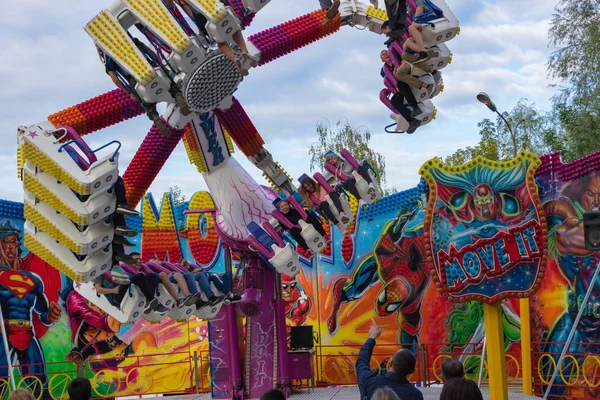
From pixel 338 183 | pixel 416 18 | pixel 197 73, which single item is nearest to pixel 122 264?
pixel 197 73

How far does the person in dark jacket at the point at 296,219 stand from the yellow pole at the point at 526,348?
333cm

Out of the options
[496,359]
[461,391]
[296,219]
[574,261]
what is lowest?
[461,391]

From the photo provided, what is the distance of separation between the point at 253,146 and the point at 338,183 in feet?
3.99

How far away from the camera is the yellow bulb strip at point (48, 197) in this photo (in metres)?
7.96

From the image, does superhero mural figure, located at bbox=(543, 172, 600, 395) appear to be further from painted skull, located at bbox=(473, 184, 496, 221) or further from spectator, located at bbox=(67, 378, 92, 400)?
spectator, located at bbox=(67, 378, 92, 400)

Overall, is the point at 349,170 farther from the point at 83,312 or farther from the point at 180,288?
the point at 83,312

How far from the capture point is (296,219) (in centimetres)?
1073

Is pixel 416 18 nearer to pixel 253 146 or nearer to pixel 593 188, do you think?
pixel 253 146

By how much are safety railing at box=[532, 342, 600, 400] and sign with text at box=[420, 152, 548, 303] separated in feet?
6.55

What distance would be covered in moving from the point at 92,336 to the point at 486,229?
7205 mm

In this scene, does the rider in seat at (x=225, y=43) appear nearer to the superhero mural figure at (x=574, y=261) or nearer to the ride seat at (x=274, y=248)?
the ride seat at (x=274, y=248)

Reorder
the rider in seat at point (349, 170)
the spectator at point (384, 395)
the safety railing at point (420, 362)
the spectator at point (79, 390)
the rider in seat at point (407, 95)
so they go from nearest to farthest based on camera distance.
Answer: the spectator at point (384, 395) < the spectator at point (79, 390) < the rider in seat at point (407, 95) < the rider in seat at point (349, 170) < the safety railing at point (420, 362)

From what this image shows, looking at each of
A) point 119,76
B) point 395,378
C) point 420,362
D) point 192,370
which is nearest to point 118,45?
point 119,76

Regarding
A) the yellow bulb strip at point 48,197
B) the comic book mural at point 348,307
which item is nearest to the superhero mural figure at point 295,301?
the comic book mural at point 348,307
